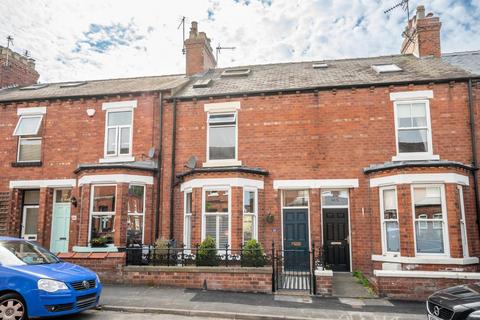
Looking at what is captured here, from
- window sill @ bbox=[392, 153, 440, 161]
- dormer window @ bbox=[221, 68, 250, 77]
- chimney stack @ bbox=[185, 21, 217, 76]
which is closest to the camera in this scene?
window sill @ bbox=[392, 153, 440, 161]

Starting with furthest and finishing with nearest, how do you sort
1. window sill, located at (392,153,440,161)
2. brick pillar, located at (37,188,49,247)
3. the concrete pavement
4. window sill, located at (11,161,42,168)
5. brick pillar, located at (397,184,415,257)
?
1. window sill, located at (11,161,42,168)
2. brick pillar, located at (37,188,49,247)
3. window sill, located at (392,153,440,161)
4. brick pillar, located at (397,184,415,257)
5. the concrete pavement

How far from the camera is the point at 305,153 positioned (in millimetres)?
12203

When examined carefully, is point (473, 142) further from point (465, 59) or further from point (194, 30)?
point (194, 30)

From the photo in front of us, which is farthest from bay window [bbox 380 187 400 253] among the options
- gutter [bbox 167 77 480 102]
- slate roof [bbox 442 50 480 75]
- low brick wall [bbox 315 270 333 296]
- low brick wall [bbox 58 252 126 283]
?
low brick wall [bbox 58 252 126 283]

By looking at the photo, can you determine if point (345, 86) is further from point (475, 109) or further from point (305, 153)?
point (475, 109)

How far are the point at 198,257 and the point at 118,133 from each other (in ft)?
20.3

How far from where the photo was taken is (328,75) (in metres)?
13.9

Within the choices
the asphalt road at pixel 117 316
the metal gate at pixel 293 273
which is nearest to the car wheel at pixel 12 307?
the asphalt road at pixel 117 316

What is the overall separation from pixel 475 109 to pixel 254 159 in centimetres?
712

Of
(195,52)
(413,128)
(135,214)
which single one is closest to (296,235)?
(413,128)

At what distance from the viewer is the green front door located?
13.2 meters

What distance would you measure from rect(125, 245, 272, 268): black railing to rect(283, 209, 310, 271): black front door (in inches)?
43.2

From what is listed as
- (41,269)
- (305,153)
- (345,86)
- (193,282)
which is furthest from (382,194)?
(41,269)

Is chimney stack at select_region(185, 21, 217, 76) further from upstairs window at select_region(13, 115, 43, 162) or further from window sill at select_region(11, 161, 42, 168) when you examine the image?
window sill at select_region(11, 161, 42, 168)
